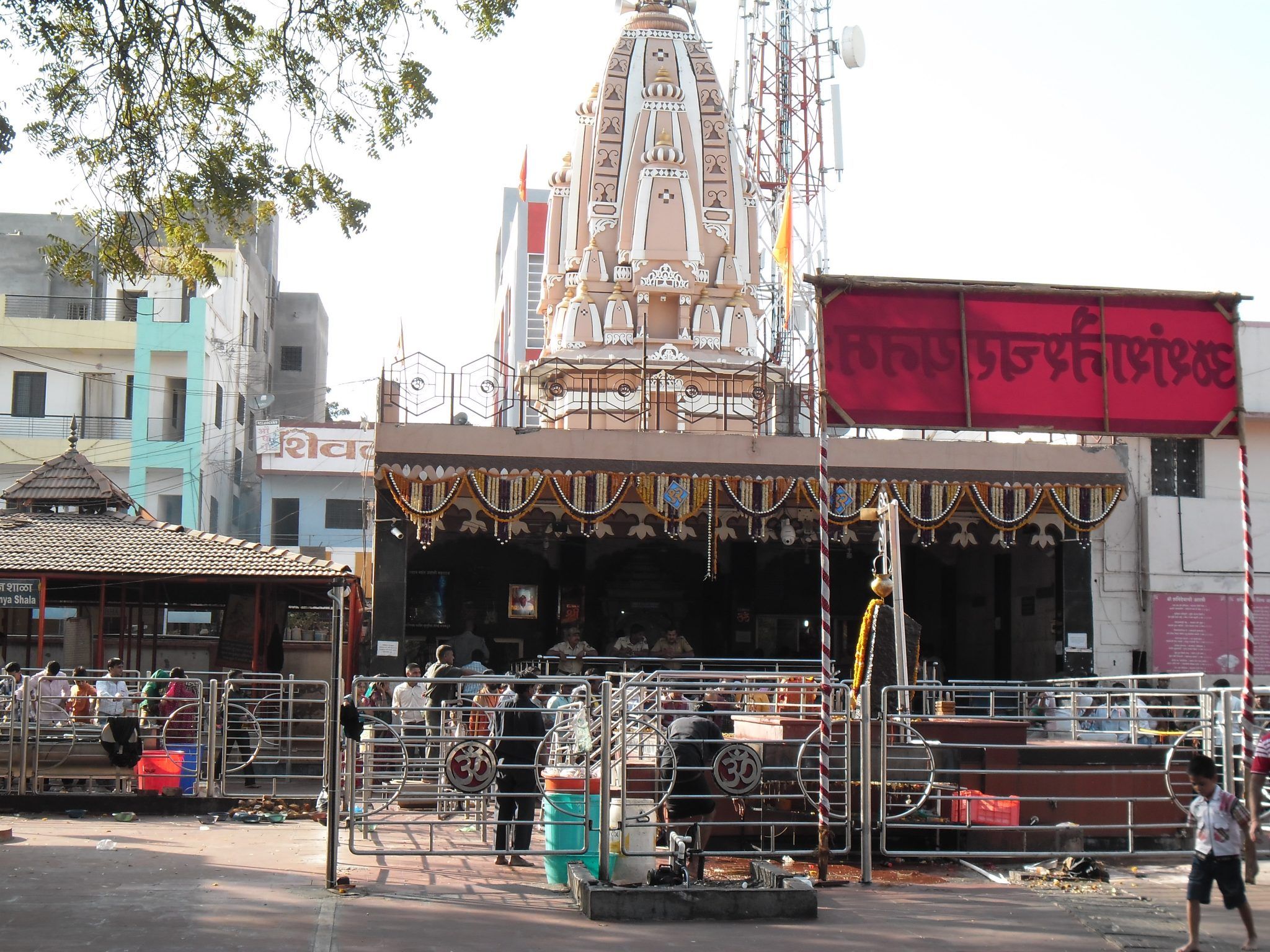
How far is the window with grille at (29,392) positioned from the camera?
38594 millimetres

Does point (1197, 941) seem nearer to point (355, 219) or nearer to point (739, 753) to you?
point (739, 753)

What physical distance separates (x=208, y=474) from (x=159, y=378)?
3.27m

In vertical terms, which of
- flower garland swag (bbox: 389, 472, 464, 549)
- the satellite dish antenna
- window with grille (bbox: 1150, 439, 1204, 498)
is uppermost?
the satellite dish antenna

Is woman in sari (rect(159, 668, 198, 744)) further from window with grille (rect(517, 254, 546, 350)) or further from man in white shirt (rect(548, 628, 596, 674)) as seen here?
window with grille (rect(517, 254, 546, 350))

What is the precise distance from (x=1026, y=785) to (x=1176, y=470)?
47.8ft

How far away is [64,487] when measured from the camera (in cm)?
2239

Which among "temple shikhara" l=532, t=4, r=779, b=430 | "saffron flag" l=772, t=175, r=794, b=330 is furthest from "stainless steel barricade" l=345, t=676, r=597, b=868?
"saffron flag" l=772, t=175, r=794, b=330

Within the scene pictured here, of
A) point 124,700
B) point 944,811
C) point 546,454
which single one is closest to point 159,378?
point 546,454

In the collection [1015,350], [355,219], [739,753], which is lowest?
[739,753]

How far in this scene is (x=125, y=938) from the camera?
7.97 meters

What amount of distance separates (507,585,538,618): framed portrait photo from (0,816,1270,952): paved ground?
17.1m

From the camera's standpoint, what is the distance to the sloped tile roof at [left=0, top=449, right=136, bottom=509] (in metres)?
22.3

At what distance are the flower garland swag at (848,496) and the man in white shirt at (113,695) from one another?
Result: 36.7ft

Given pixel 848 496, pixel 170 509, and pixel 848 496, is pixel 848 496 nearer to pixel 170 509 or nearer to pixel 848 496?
pixel 848 496
